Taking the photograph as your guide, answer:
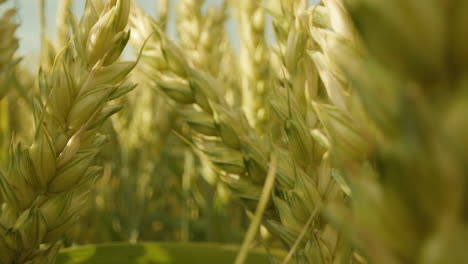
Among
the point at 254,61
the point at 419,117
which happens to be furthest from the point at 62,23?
the point at 419,117

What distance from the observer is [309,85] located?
0.46 m

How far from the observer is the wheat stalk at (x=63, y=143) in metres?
0.43

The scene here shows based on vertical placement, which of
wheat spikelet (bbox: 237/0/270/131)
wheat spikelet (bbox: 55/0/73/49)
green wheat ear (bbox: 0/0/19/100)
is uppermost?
green wheat ear (bbox: 0/0/19/100)

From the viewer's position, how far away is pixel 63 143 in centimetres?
44

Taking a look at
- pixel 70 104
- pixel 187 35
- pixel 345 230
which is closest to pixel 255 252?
pixel 70 104

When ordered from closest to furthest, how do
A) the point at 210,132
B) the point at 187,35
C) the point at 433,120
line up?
the point at 433,120, the point at 210,132, the point at 187,35

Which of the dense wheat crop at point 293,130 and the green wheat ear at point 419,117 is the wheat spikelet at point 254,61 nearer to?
the dense wheat crop at point 293,130

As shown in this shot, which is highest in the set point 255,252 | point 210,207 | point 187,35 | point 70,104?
point 70,104

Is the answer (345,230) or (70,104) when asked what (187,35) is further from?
(345,230)

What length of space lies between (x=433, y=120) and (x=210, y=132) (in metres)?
0.42

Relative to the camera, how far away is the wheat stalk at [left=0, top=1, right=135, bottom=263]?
1.39 feet

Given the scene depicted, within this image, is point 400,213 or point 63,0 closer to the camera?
point 400,213

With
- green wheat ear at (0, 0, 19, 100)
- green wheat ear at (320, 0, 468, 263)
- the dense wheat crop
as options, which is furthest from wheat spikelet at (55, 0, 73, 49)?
green wheat ear at (320, 0, 468, 263)

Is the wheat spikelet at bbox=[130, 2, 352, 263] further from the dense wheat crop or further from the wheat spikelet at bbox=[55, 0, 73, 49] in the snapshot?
the wheat spikelet at bbox=[55, 0, 73, 49]
